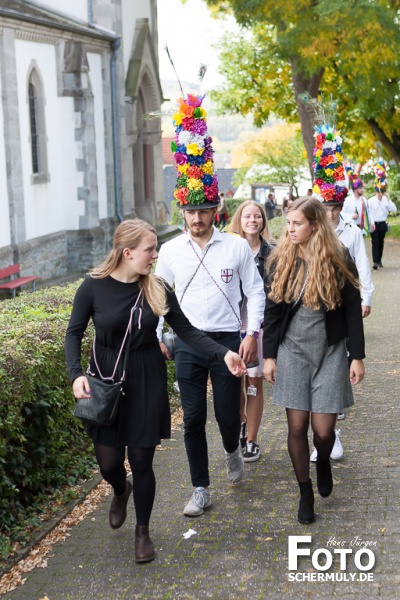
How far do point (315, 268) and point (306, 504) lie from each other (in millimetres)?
1425

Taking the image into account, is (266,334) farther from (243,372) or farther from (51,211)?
(51,211)

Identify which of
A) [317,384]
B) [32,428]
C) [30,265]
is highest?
[317,384]

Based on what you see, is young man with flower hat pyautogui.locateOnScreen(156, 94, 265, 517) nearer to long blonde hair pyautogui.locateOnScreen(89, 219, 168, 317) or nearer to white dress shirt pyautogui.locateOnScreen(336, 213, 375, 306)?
long blonde hair pyautogui.locateOnScreen(89, 219, 168, 317)

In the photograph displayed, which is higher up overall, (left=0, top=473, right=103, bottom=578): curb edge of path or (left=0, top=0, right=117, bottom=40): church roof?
(left=0, top=0, right=117, bottom=40): church roof

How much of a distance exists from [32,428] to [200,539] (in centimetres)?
151

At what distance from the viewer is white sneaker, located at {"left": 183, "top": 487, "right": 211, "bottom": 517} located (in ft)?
20.9

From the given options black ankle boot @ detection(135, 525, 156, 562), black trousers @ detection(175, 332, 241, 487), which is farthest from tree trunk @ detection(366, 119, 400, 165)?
black ankle boot @ detection(135, 525, 156, 562)

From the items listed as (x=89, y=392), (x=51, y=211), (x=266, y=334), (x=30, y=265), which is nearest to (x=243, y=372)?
(x=266, y=334)

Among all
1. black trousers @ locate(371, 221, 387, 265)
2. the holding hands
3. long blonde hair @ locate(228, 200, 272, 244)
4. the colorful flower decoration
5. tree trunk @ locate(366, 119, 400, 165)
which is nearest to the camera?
the holding hands

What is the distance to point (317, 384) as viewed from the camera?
6094 millimetres

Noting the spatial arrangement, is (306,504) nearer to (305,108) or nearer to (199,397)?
(199,397)

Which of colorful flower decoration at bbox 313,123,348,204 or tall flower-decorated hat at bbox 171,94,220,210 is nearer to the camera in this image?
tall flower-decorated hat at bbox 171,94,220,210

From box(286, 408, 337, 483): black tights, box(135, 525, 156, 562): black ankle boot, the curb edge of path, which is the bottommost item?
the curb edge of path

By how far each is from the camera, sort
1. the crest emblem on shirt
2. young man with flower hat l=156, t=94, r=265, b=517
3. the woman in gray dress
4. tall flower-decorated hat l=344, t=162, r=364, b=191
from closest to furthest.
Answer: the woman in gray dress, young man with flower hat l=156, t=94, r=265, b=517, the crest emblem on shirt, tall flower-decorated hat l=344, t=162, r=364, b=191
